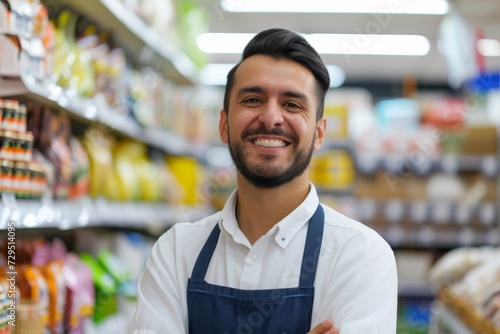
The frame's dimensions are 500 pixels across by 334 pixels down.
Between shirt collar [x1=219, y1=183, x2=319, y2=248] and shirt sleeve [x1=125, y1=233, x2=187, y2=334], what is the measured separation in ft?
0.58

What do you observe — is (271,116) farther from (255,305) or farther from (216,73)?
(216,73)

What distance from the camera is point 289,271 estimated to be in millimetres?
1958

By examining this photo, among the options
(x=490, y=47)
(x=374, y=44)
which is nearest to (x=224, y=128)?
(x=374, y=44)

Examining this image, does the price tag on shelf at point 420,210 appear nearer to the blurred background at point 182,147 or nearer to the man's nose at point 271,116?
the blurred background at point 182,147

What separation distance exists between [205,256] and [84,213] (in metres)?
1.56

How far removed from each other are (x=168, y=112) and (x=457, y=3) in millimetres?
4041

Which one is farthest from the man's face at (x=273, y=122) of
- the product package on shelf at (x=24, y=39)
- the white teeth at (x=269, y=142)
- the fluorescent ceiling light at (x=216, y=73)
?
the fluorescent ceiling light at (x=216, y=73)

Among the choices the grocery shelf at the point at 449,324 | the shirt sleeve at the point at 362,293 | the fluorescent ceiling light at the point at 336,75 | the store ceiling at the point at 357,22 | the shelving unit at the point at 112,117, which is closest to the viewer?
the shirt sleeve at the point at 362,293

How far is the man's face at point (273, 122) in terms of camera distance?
6.43ft

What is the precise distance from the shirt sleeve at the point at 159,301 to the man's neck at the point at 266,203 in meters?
0.23

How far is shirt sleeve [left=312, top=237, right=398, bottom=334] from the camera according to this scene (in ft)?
6.08

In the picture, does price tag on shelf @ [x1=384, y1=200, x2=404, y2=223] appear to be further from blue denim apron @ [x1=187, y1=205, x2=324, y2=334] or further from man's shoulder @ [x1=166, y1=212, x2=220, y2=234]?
blue denim apron @ [x1=187, y1=205, x2=324, y2=334]

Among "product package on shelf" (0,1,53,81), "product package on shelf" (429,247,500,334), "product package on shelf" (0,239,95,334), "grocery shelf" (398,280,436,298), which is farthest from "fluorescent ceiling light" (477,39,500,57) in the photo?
"product package on shelf" (0,1,53,81)

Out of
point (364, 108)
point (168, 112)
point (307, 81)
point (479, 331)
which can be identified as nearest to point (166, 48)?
point (168, 112)
